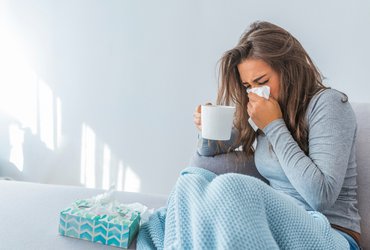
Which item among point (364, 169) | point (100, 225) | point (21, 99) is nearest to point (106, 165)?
point (21, 99)

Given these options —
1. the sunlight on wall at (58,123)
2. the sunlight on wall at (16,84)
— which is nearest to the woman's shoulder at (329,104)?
the sunlight on wall at (58,123)

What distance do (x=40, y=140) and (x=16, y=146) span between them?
0.15 meters

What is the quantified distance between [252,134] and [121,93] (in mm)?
790

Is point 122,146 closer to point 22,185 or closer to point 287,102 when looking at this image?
point 22,185

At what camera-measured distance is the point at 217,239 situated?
1.63 ft

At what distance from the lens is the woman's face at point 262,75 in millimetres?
873

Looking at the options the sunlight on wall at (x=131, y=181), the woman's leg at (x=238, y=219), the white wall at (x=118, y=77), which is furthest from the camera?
the sunlight on wall at (x=131, y=181)

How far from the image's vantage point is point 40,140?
1764 mm

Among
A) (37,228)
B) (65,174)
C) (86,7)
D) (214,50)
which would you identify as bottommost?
(65,174)

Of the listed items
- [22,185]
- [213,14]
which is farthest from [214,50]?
[22,185]

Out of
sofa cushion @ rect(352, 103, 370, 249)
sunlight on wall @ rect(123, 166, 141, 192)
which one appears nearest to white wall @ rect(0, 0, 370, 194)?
sunlight on wall @ rect(123, 166, 141, 192)

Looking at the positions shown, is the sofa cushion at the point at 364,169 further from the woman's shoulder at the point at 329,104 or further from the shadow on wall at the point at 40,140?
A: the shadow on wall at the point at 40,140

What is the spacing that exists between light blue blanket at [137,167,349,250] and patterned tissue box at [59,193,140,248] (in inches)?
6.8

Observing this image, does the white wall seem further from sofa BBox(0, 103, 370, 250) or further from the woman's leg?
the woman's leg
